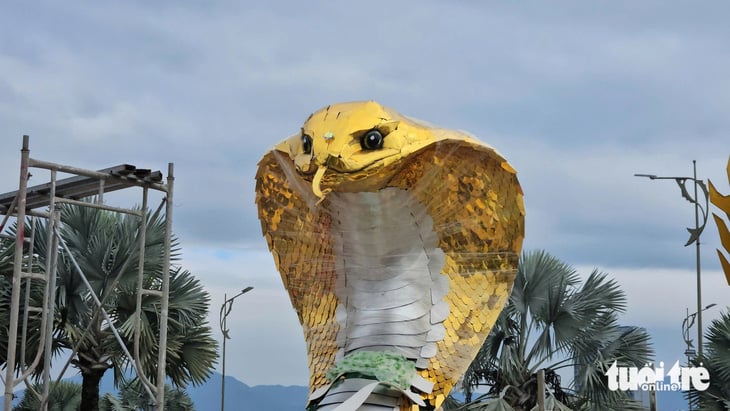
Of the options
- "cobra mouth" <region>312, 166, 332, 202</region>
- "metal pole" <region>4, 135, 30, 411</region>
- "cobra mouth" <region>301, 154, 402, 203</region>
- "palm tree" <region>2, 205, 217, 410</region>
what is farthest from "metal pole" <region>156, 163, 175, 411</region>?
"cobra mouth" <region>312, 166, 332, 202</region>

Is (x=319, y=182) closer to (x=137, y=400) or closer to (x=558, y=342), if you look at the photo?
(x=558, y=342)

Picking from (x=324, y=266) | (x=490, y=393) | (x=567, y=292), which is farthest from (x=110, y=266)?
(x=324, y=266)

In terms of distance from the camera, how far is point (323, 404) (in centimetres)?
628

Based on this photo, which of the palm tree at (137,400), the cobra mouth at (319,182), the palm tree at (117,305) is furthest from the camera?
the palm tree at (137,400)

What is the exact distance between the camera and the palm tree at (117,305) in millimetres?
13172

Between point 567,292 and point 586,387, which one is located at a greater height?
point 567,292

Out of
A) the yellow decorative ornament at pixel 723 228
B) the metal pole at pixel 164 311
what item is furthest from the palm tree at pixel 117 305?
the yellow decorative ornament at pixel 723 228

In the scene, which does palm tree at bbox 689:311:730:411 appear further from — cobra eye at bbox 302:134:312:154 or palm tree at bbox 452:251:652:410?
cobra eye at bbox 302:134:312:154

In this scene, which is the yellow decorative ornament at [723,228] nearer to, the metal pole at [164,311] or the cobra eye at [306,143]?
the cobra eye at [306,143]

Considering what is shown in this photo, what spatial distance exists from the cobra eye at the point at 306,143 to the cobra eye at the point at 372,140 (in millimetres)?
284

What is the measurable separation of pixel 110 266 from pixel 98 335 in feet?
3.61

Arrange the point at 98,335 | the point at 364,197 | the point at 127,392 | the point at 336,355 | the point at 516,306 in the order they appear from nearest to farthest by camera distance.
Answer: the point at 364,197 < the point at 336,355 < the point at 98,335 < the point at 516,306 < the point at 127,392

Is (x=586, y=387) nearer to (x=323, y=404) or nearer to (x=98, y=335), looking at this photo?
(x=98, y=335)

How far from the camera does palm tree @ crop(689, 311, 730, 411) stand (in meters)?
13.6
